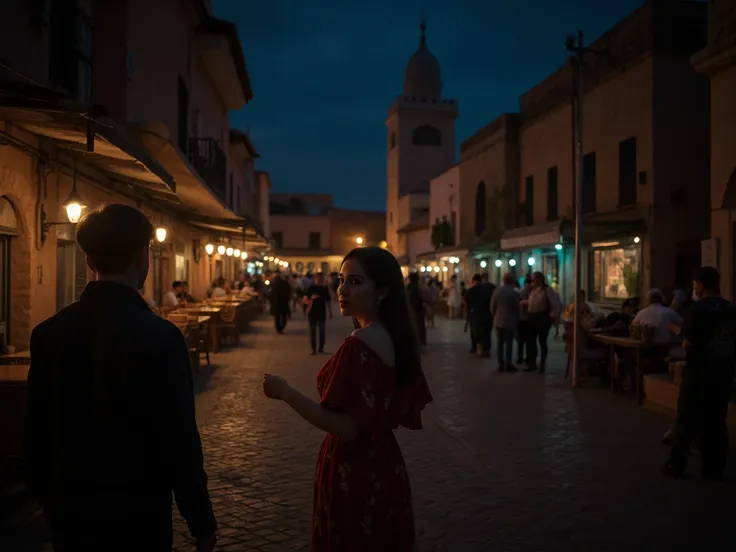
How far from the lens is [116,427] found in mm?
2143

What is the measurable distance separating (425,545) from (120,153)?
5451mm

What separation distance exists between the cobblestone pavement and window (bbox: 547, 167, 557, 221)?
46.2 ft

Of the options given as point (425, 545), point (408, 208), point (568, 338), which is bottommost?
point (425, 545)

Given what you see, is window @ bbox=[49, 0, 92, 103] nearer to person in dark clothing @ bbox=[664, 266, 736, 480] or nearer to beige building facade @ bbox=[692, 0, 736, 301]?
person in dark clothing @ bbox=[664, 266, 736, 480]

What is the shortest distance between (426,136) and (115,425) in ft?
185

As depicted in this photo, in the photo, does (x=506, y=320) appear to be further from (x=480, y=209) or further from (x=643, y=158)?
(x=480, y=209)

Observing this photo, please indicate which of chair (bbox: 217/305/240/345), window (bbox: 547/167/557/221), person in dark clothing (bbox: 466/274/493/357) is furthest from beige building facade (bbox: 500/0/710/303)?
chair (bbox: 217/305/240/345)

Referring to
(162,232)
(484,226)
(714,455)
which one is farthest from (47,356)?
(484,226)

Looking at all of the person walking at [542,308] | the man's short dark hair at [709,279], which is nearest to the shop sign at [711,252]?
the person walking at [542,308]

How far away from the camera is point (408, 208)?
178 feet

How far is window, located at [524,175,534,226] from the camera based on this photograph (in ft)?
85.7

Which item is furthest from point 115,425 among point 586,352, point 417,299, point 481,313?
point 417,299

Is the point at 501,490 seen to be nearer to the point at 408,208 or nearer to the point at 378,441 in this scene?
the point at 378,441

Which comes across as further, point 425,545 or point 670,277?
point 670,277
